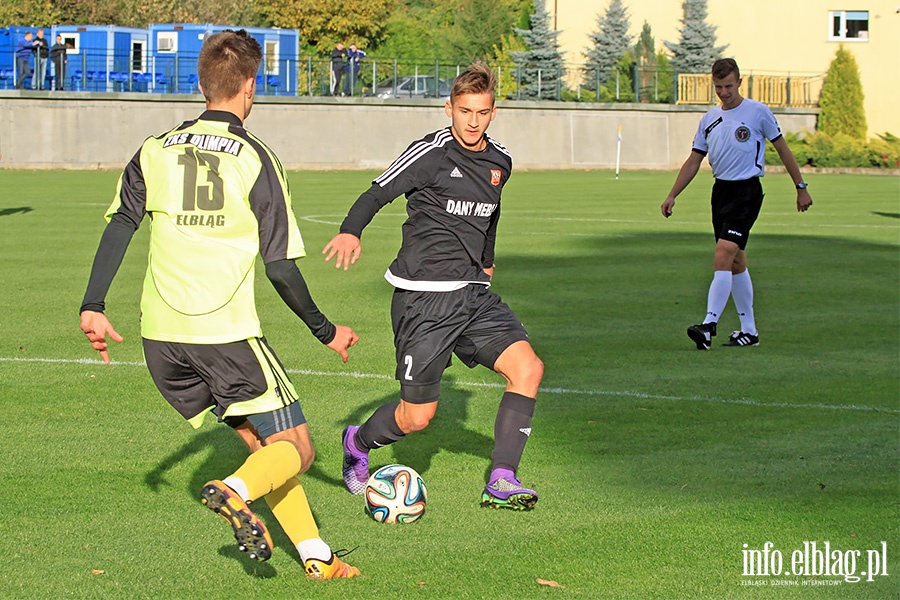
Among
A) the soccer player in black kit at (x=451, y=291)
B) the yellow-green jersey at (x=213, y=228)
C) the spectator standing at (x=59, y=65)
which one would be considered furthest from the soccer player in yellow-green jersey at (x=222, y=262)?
the spectator standing at (x=59, y=65)

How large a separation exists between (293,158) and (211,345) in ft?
130

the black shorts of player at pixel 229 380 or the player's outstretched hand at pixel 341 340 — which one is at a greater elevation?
Answer: the player's outstretched hand at pixel 341 340

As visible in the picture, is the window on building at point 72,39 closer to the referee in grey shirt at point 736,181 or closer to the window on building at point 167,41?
the window on building at point 167,41

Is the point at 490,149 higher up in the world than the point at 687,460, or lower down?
higher up

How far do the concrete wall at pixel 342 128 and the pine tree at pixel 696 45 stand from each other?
5937 millimetres

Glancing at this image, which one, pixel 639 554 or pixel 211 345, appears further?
pixel 639 554

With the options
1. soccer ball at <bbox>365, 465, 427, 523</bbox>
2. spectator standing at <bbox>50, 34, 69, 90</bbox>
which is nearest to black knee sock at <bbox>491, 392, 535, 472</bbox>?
soccer ball at <bbox>365, 465, 427, 523</bbox>

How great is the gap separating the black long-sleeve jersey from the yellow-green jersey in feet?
4.68

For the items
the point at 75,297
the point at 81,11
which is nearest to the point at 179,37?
the point at 81,11

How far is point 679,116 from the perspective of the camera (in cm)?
5022

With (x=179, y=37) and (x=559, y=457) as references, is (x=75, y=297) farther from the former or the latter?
(x=179, y=37)

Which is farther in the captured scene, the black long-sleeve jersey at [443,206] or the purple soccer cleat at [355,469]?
the purple soccer cleat at [355,469]

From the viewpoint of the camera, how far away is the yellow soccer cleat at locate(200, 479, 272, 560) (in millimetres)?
4277

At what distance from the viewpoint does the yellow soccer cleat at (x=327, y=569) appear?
189 inches
